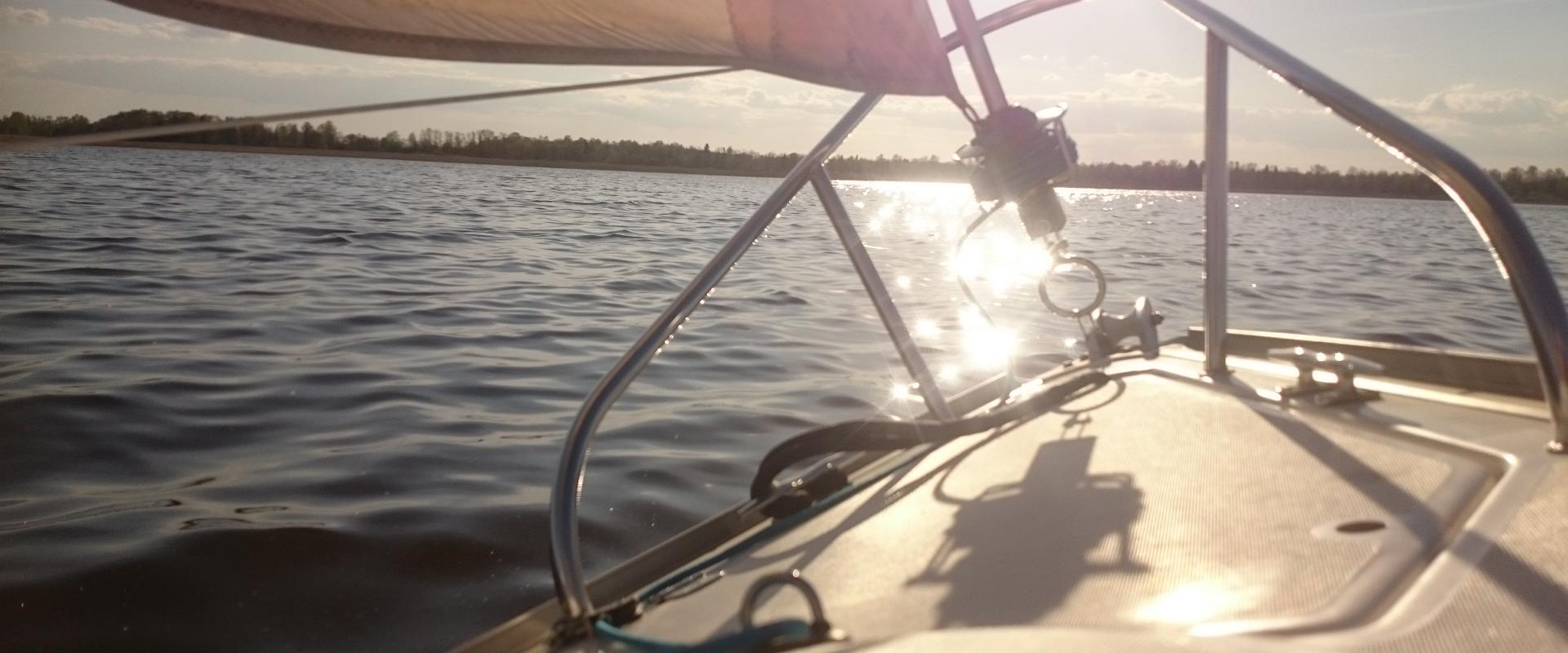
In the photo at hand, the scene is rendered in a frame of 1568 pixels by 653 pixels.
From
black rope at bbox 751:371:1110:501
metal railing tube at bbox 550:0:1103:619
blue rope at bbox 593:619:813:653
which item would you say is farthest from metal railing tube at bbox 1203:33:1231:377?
blue rope at bbox 593:619:813:653

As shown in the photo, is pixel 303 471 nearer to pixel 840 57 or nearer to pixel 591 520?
pixel 591 520

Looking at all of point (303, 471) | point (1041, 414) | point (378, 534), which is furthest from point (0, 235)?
point (1041, 414)

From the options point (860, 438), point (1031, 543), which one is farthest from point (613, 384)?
point (1031, 543)

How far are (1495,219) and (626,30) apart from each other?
4.08 ft

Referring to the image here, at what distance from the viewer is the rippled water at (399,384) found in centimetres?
288

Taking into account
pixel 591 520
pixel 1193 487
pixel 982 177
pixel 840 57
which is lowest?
pixel 591 520

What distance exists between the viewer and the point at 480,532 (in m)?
3.27

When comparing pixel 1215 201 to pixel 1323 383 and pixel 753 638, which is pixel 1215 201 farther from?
pixel 753 638

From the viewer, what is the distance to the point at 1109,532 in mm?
1518

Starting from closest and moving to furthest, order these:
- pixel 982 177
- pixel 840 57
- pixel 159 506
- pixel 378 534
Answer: pixel 840 57, pixel 982 177, pixel 378 534, pixel 159 506

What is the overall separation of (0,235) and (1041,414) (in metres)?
11.1

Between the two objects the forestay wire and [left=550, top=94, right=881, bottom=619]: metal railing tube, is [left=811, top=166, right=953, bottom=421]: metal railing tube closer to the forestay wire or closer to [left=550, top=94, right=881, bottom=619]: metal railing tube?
[left=550, top=94, right=881, bottom=619]: metal railing tube

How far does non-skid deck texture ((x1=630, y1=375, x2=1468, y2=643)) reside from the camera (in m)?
1.30

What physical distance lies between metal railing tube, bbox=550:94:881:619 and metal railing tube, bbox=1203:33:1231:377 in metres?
0.68
